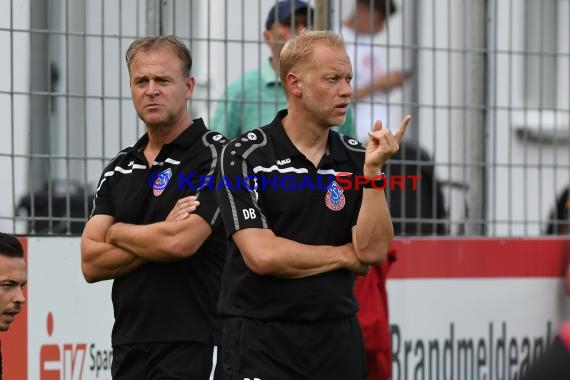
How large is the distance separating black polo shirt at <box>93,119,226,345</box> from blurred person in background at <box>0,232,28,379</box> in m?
0.44

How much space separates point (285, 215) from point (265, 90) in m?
2.79

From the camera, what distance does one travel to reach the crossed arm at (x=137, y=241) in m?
6.09

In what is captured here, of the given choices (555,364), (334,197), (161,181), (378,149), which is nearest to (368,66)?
(161,181)

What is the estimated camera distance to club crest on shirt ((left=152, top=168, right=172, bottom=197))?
6305 millimetres

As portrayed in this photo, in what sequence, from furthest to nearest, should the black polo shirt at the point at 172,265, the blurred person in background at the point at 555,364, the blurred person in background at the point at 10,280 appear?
the black polo shirt at the point at 172,265
the blurred person in background at the point at 10,280
the blurred person in background at the point at 555,364

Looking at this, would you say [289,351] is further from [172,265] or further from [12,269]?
[12,269]

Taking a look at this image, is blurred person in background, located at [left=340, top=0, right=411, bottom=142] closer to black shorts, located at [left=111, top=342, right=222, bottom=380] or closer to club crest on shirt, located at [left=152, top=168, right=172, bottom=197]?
club crest on shirt, located at [left=152, top=168, right=172, bottom=197]

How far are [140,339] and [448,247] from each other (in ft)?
10.4

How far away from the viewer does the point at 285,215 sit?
226 inches

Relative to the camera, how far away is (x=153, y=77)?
6.41m

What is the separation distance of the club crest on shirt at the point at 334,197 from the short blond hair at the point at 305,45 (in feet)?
1.76

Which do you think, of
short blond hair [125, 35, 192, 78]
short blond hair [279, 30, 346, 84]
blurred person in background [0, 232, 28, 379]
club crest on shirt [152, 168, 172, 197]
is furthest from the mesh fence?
short blond hair [279, 30, 346, 84]

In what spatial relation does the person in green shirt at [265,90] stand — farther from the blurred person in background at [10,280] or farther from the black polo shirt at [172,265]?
the blurred person in background at [10,280]

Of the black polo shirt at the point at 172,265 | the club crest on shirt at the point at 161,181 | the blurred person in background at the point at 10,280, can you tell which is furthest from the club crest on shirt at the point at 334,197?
the blurred person in background at the point at 10,280
